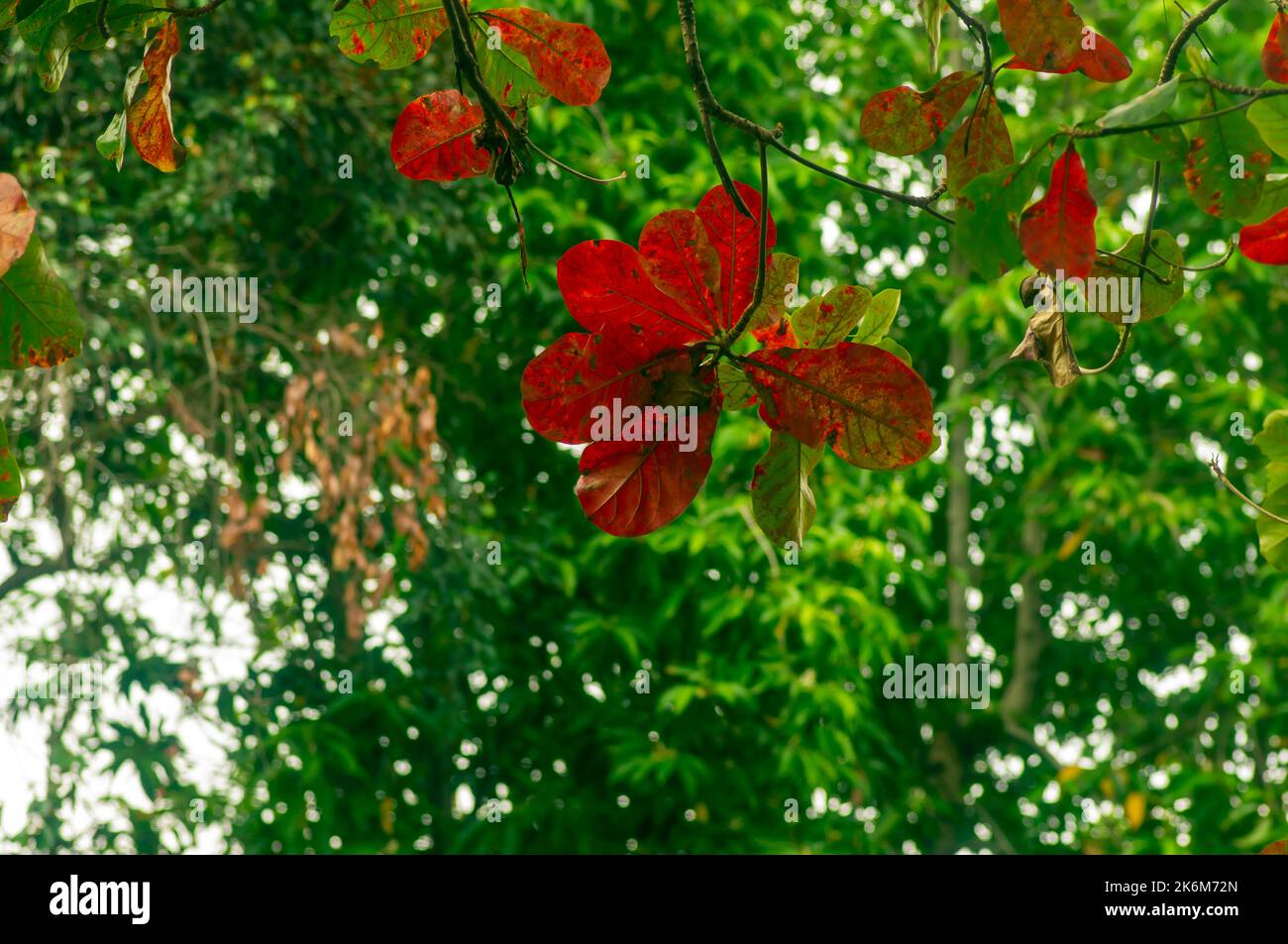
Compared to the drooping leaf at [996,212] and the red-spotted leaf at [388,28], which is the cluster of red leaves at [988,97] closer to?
the drooping leaf at [996,212]

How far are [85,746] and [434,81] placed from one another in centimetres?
138

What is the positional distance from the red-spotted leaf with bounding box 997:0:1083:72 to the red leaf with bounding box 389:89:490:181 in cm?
17

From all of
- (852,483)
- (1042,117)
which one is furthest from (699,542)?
(1042,117)

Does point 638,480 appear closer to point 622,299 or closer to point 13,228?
point 622,299

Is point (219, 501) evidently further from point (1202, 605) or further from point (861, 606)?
point (1202, 605)

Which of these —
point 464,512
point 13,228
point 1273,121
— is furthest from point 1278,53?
point 464,512

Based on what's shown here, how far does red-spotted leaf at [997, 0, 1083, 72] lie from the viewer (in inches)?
13.3

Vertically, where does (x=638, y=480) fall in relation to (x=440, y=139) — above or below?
below

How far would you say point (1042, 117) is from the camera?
293 cm

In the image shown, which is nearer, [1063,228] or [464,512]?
[1063,228]

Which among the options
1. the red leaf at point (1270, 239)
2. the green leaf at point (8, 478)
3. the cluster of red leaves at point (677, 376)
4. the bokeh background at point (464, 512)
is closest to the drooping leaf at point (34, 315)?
the green leaf at point (8, 478)

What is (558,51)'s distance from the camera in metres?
0.42

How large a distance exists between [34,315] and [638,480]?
0.16m

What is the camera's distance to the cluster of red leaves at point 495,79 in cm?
42
